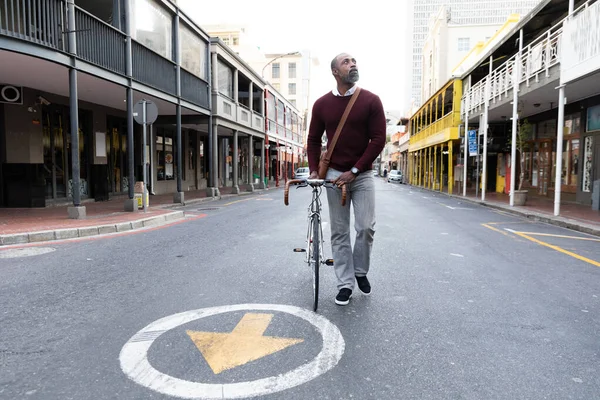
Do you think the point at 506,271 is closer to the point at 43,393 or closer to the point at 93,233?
the point at 43,393

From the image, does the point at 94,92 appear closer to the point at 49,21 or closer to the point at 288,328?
the point at 49,21

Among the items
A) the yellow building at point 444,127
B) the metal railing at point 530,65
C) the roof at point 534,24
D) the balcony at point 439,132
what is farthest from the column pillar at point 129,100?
the balcony at point 439,132

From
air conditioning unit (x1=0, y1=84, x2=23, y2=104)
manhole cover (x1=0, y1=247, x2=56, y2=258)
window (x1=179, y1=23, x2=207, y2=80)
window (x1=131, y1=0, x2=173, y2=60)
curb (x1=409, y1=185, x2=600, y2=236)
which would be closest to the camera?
manhole cover (x1=0, y1=247, x2=56, y2=258)

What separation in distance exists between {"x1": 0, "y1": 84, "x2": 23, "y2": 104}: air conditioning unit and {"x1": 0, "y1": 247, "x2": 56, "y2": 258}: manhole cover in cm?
718

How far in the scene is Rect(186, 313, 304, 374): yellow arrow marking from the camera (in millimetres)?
2662

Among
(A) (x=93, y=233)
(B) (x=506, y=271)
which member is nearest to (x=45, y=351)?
(B) (x=506, y=271)

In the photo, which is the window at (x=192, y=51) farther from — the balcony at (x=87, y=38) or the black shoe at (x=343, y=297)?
the black shoe at (x=343, y=297)

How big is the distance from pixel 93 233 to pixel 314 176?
5.96m

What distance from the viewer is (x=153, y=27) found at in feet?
47.2

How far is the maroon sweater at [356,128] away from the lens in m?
3.69

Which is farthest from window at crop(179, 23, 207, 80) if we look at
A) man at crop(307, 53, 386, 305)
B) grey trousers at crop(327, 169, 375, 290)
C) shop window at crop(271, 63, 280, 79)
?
shop window at crop(271, 63, 280, 79)

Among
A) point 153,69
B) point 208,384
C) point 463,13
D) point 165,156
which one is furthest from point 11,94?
point 463,13

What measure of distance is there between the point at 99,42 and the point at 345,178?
32.3ft

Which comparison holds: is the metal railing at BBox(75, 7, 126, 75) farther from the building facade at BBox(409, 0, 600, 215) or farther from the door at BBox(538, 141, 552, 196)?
the door at BBox(538, 141, 552, 196)
